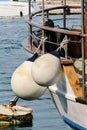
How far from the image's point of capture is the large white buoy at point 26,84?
11391mm

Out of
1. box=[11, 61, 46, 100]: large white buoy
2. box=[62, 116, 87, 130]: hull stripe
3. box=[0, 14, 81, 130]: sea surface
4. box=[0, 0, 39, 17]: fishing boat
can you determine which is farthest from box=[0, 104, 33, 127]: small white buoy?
box=[0, 0, 39, 17]: fishing boat

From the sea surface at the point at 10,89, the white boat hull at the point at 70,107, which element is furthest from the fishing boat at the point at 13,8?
the white boat hull at the point at 70,107

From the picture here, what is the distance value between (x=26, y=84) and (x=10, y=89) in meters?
9.81

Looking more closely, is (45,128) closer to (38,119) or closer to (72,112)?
(38,119)

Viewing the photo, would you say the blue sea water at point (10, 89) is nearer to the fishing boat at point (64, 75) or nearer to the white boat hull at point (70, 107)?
the white boat hull at point (70, 107)

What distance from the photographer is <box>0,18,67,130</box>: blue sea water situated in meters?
15.1

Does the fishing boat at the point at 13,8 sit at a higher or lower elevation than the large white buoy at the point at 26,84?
lower

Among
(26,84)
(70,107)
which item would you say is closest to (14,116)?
(26,84)

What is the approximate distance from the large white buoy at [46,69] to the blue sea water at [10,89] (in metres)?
3.83

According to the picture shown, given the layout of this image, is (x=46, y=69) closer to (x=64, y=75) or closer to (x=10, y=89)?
(x=64, y=75)

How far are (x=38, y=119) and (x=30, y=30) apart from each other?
3.10 meters

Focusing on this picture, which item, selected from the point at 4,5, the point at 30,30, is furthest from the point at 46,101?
the point at 4,5

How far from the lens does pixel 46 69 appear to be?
10.7m

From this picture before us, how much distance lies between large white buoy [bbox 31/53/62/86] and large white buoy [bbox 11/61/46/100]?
0.54 metres
